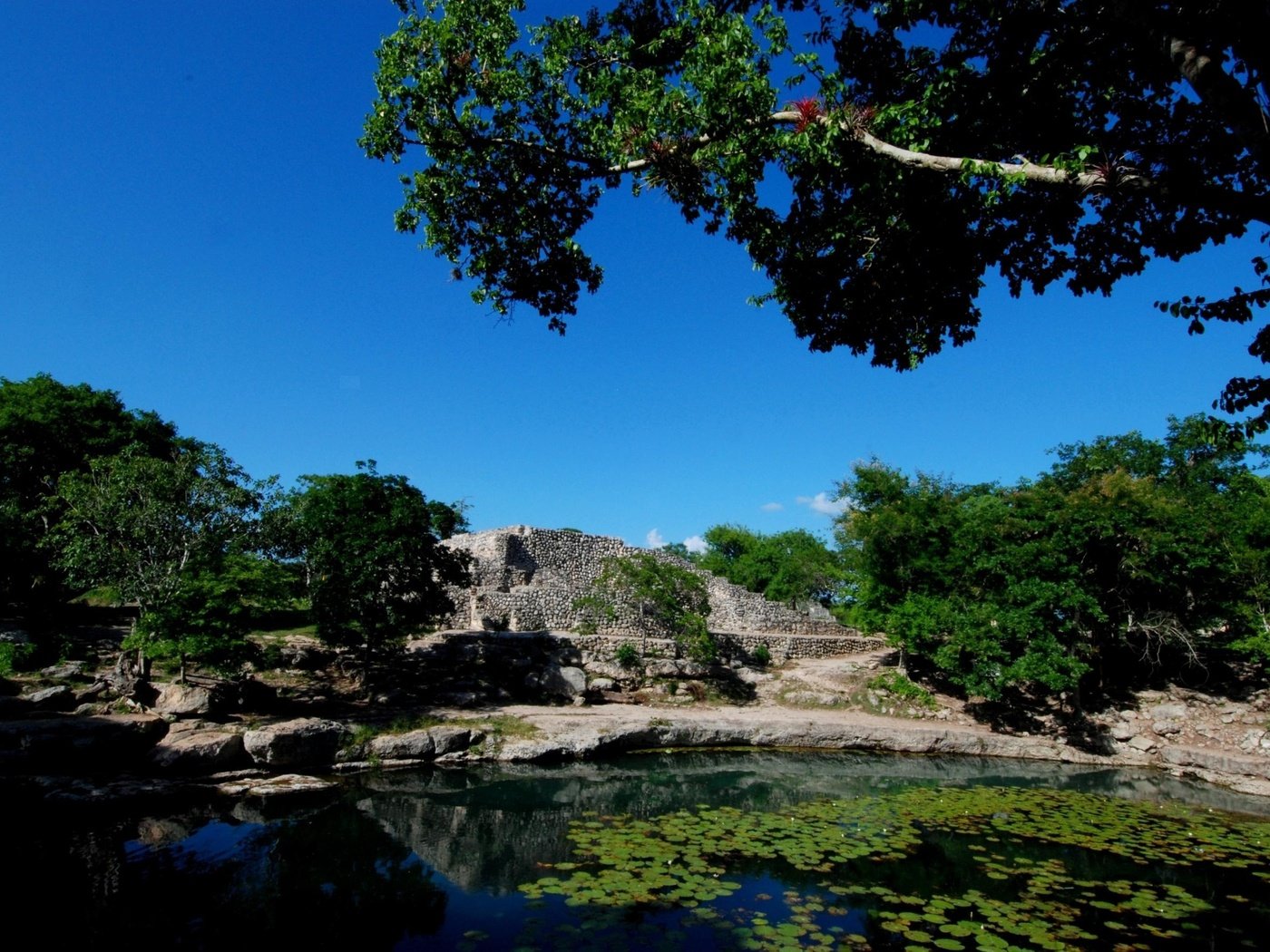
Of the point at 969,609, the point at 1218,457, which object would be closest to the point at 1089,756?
the point at 969,609

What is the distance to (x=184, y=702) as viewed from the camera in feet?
43.9

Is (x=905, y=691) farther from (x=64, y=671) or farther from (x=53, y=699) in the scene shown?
(x=64, y=671)

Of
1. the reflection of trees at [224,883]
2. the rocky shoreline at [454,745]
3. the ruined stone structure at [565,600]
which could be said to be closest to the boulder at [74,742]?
the rocky shoreline at [454,745]

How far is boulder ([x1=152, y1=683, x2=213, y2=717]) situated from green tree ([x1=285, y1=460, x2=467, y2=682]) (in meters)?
3.45

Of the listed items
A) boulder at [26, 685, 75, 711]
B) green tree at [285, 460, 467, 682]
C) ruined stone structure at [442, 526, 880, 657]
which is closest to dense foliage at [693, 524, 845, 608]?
ruined stone structure at [442, 526, 880, 657]

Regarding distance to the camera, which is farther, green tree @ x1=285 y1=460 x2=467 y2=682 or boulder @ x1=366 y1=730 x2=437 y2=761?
green tree @ x1=285 y1=460 x2=467 y2=682

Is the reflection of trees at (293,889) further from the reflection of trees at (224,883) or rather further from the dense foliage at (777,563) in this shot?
the dense foliage at (777,563)

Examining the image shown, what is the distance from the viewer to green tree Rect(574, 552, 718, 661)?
22.8 m

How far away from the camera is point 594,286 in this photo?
9.04 m

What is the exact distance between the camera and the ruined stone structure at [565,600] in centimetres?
2552

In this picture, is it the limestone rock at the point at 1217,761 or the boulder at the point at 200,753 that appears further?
the limestone rock at the point at 1217,761

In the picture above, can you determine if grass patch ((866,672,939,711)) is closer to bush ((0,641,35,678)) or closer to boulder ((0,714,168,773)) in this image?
boulder ((0,714,168,773))

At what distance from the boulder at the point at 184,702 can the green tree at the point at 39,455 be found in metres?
8.81

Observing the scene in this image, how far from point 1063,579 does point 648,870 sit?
16.2 metres
